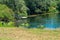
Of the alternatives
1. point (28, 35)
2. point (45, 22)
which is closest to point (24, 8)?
point (45, 22)

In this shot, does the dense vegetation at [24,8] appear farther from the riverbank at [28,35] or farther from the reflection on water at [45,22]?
the riverbank at [28,35]

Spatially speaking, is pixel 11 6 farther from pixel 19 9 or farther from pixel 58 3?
pixel 58 3

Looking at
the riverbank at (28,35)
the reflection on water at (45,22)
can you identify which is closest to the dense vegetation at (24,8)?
the reflection on water at (45,22)

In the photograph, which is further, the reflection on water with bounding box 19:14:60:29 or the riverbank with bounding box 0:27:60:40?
the reflection on water with bounding box 19:14:60:29

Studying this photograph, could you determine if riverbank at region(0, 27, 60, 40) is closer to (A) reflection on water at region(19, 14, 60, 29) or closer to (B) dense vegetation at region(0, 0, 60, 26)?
(A) reflection on water at region(19, 14, 60, 29)

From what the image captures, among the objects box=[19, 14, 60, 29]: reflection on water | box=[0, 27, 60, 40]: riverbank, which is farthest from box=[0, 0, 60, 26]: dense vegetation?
box=[0, 27, 60, 40]: riverbank

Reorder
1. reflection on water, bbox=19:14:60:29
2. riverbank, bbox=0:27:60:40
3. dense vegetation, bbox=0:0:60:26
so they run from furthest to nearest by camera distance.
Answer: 1. dense vegetation, bbox=0:0:60:26
2. reflection on water, bbox=19:14:60:29
3. riverbank, bbox=0:27:60:40

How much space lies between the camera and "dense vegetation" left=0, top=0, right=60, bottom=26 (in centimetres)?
6459

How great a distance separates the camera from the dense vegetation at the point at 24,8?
6459 cm

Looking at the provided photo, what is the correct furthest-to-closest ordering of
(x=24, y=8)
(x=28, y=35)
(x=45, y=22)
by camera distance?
1. (x=24, y=8)
2. (x=45, y=22)
3. (x=28, y=35)

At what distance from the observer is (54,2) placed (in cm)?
10700

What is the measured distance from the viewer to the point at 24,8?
8200cm

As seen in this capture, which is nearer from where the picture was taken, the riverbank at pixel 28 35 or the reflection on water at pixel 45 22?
the riverbank at pixel 28 35

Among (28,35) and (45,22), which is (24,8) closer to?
(45,22)
